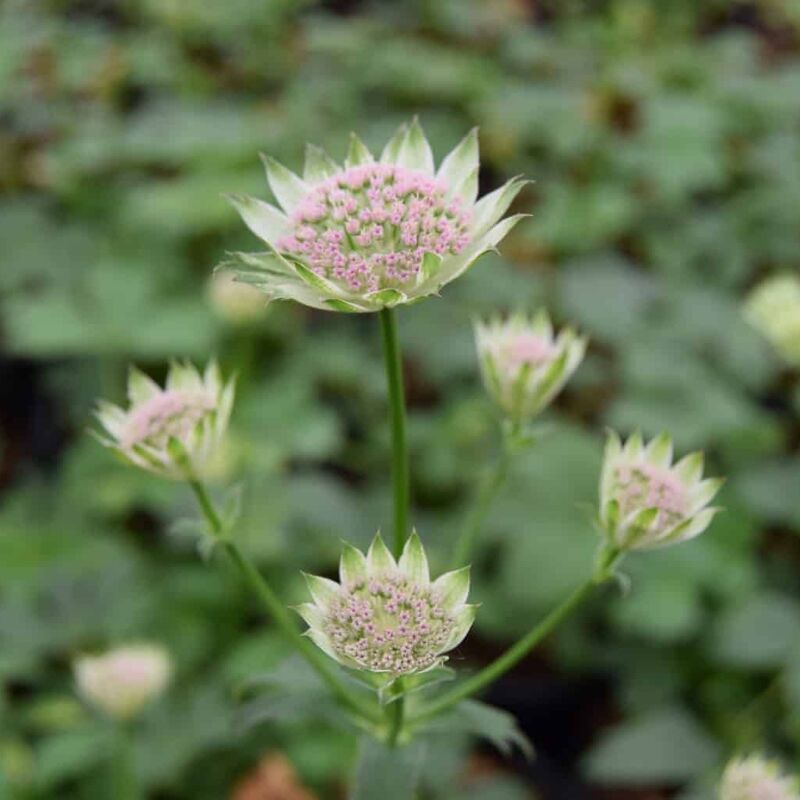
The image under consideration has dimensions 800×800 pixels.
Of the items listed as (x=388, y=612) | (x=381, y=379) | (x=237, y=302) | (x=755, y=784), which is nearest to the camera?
(x=388, y=612)

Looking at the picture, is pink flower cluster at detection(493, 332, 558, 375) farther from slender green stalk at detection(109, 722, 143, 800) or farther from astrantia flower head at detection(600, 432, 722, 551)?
slender green stalk at detection(109, 722, 143, 800)

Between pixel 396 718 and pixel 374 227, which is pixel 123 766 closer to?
pixel 396 718

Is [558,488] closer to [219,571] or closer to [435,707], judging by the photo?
[219,571]

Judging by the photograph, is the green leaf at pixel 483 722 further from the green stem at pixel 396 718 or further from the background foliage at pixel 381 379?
the background foliage at pixel 381 379

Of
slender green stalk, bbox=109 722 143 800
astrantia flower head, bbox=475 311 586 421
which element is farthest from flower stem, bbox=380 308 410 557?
slender green stalk, bbox=109 722 143 800

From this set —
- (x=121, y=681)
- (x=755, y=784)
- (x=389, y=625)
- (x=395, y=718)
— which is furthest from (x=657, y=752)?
(x=389, y=625)

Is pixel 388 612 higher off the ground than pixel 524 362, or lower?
lower
